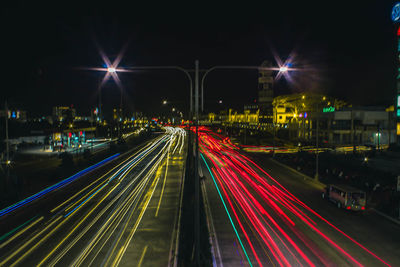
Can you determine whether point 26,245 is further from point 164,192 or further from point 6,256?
point 164,192

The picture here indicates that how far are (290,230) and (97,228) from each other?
452 inches

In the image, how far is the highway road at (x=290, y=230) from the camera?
12.6 meters

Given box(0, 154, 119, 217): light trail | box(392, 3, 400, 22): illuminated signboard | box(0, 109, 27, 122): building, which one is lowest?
box(0, 154, 119, 217): light trail

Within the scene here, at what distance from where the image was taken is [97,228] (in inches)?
609

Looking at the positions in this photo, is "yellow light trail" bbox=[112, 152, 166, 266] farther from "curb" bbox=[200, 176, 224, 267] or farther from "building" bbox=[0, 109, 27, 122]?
"building" bbox=[0, 109, 27, 122]

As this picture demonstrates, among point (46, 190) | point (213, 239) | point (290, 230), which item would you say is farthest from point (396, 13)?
point (46, 190)

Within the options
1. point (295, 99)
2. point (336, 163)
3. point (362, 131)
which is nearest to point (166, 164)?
point (336, 163)

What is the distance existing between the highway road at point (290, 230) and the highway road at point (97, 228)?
316cm

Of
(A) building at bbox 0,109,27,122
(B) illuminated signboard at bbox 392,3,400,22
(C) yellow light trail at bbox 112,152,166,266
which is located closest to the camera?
(C) yellow light trail at bbox 112,152,166,266

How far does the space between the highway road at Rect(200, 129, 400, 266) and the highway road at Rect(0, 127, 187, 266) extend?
3.16 metres

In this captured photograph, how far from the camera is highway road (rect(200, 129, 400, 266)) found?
494 inches

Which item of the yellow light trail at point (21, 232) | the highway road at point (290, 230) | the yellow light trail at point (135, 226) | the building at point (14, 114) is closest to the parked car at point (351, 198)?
the highway road at point (290, 230)

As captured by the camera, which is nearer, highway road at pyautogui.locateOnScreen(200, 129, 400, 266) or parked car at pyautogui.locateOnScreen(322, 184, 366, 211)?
highway road at pyautogui.locateOnScreen(200, 129, 400, 266)

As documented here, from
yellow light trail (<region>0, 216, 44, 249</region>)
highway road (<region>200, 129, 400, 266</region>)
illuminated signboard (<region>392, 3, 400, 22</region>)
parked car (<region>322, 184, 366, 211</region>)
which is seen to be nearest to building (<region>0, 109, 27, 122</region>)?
yellow light trail (<region>0, 216, 44, 249</region>)
